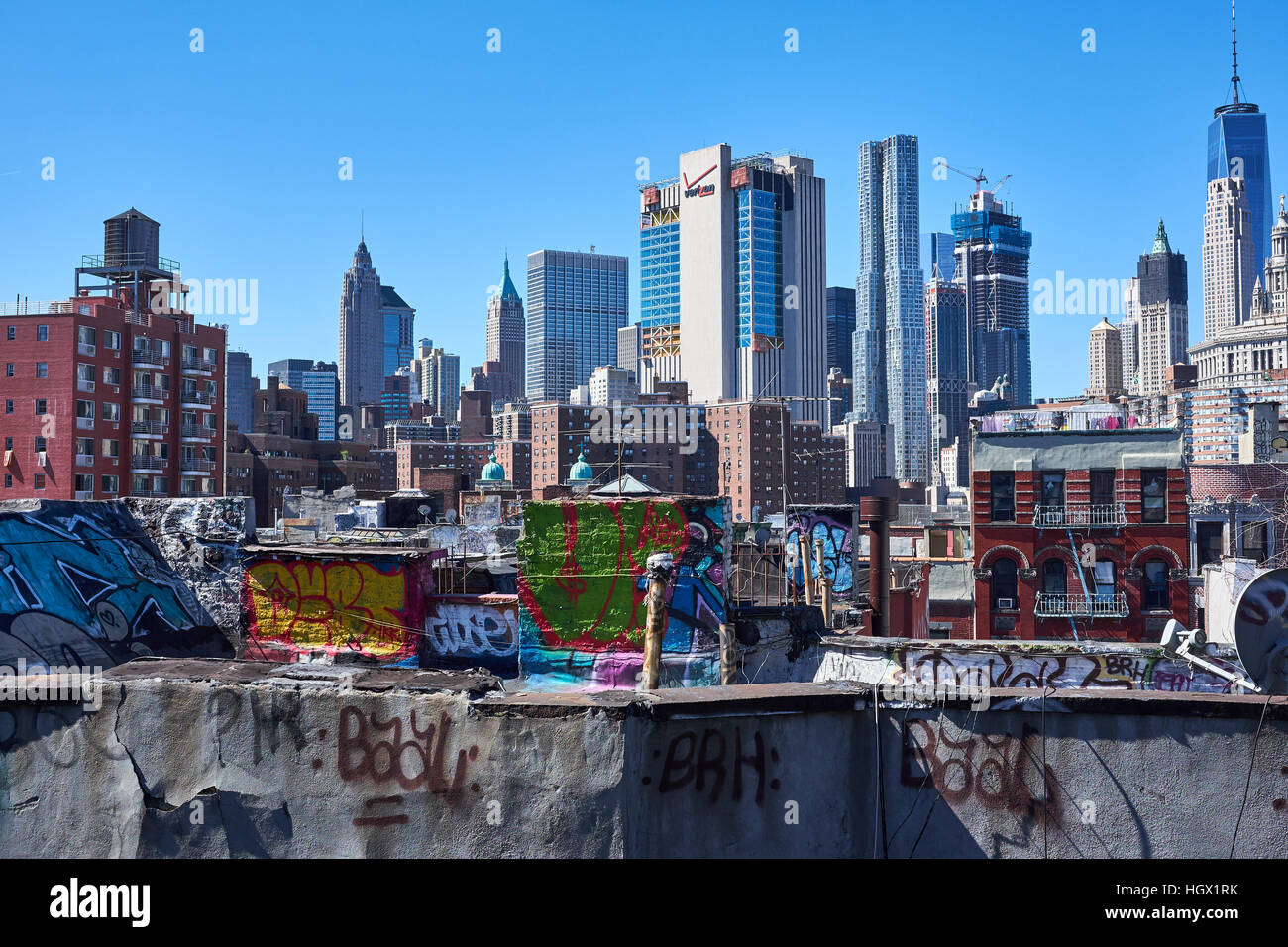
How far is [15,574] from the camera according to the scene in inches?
599

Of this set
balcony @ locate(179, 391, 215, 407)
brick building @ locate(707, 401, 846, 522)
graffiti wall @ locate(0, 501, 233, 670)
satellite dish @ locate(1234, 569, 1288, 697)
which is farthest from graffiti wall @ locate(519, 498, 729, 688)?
brick building @ locate(707, 401, 846, 522)

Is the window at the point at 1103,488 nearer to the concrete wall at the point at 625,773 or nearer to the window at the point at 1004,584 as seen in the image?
the window at the point at 1004,584

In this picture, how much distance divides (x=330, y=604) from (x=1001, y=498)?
27404 millimetres

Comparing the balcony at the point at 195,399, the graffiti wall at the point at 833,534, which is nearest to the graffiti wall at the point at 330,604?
the graffiti wall at the point at 833,534

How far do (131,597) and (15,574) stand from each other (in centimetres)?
221

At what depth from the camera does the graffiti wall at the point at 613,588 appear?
63.8 feet

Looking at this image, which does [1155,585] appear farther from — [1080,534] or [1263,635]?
[1263,635]

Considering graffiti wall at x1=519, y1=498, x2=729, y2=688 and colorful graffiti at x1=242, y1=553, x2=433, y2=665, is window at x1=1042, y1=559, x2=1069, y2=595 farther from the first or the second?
colorful graffiti at x1=242, y1=553, x2=433, y2=665

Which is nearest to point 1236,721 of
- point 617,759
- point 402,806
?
point 617,759

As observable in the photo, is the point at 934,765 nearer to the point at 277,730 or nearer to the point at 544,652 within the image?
the point at 277,730

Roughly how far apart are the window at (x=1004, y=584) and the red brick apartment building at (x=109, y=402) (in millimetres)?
63714

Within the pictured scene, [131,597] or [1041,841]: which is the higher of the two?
[131,597]
